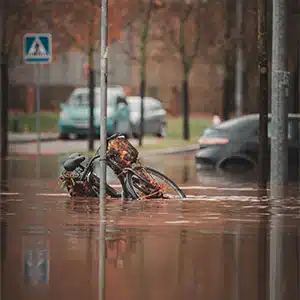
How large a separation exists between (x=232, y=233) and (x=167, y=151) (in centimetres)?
2791

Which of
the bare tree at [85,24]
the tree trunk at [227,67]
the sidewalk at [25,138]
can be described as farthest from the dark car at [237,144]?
the tree trunk at [227,67]

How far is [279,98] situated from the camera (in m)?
25.4

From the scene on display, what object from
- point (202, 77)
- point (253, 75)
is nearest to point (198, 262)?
point (253, 75)

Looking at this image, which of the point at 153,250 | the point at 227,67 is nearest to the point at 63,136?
the point at 227,67

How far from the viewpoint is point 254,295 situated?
11.3 m

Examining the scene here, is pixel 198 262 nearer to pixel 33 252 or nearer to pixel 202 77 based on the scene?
pixel 33 252

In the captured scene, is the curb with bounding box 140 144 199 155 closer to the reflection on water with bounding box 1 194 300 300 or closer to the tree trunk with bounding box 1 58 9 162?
the tree trunk with bounding box 1 58 9 162

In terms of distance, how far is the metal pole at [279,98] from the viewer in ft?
82.7

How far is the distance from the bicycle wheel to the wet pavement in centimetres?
30

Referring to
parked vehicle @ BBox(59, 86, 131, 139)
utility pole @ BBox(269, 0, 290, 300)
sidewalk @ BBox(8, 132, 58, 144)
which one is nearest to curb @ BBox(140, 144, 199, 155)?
parked vehicle @ BBox(59, 86, 131, 139)

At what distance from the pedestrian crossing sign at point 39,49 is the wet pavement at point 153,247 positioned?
10.5m

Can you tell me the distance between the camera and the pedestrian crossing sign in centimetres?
3453

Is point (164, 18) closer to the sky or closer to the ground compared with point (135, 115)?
closer to the sky

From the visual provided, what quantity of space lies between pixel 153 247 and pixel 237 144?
16489mm
